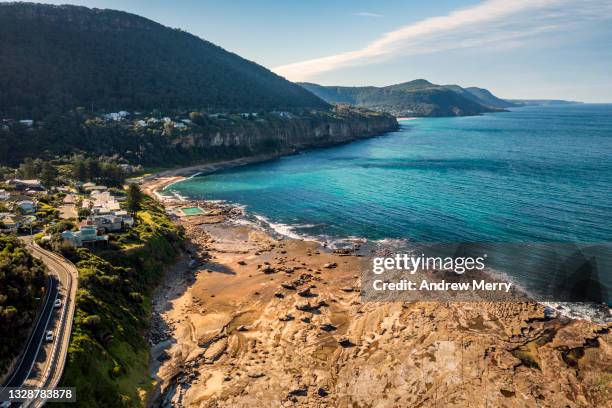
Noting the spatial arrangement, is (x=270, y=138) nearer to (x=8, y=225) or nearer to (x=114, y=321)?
(x=8, y=225)

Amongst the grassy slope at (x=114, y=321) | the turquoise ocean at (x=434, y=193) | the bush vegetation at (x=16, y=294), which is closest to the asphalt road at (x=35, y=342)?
the bush vegetation at (x=16, y=294)

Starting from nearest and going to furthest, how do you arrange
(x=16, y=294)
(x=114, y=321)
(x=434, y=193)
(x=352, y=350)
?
(x=16, y=294) → (x=114, y=321) → (x=352, y=350) → (x=434, y=193)

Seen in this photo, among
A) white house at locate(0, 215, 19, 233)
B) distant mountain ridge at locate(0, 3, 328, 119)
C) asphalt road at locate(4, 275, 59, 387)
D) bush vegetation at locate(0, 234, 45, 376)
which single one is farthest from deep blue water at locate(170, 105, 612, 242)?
distant mountain ridge at locate(0, 3, 328, 119)

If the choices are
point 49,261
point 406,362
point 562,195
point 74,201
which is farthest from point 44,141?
point 562,195

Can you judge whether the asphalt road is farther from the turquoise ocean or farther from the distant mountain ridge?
the distant mountain ridge

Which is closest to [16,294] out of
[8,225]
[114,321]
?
[114,321]
